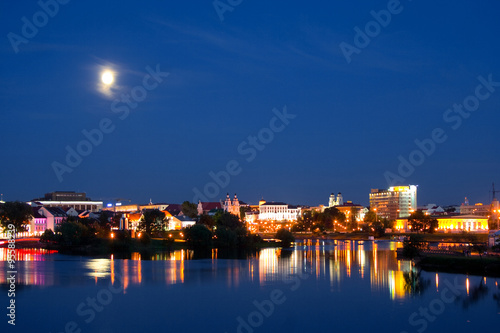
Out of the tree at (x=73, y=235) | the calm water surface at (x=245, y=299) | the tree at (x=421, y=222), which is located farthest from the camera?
the tree at (x=421, y=222)

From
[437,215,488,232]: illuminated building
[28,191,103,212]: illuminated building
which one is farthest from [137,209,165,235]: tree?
[28,191,103,212]: illuminated building

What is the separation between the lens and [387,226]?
113 m

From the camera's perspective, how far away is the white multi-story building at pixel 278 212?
164m

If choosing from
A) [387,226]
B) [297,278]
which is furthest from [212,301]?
[387,226]

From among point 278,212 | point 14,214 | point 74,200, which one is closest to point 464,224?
point 278,212

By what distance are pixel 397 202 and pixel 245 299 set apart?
141 meters

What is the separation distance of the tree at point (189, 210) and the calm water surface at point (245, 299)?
6348 centimetres

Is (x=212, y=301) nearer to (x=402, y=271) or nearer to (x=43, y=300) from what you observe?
(x=43, y=300)

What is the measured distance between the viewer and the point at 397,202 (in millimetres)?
160250

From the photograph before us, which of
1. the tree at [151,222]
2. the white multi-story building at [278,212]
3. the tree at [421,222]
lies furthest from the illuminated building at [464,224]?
the tree at [151,222]

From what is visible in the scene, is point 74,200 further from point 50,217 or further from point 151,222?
point 151,222

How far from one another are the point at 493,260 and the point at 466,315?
556 inches

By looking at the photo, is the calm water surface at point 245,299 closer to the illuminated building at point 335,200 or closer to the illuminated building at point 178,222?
the illuminated building at point 178,222

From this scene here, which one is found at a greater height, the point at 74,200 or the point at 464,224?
the point at 74,200
